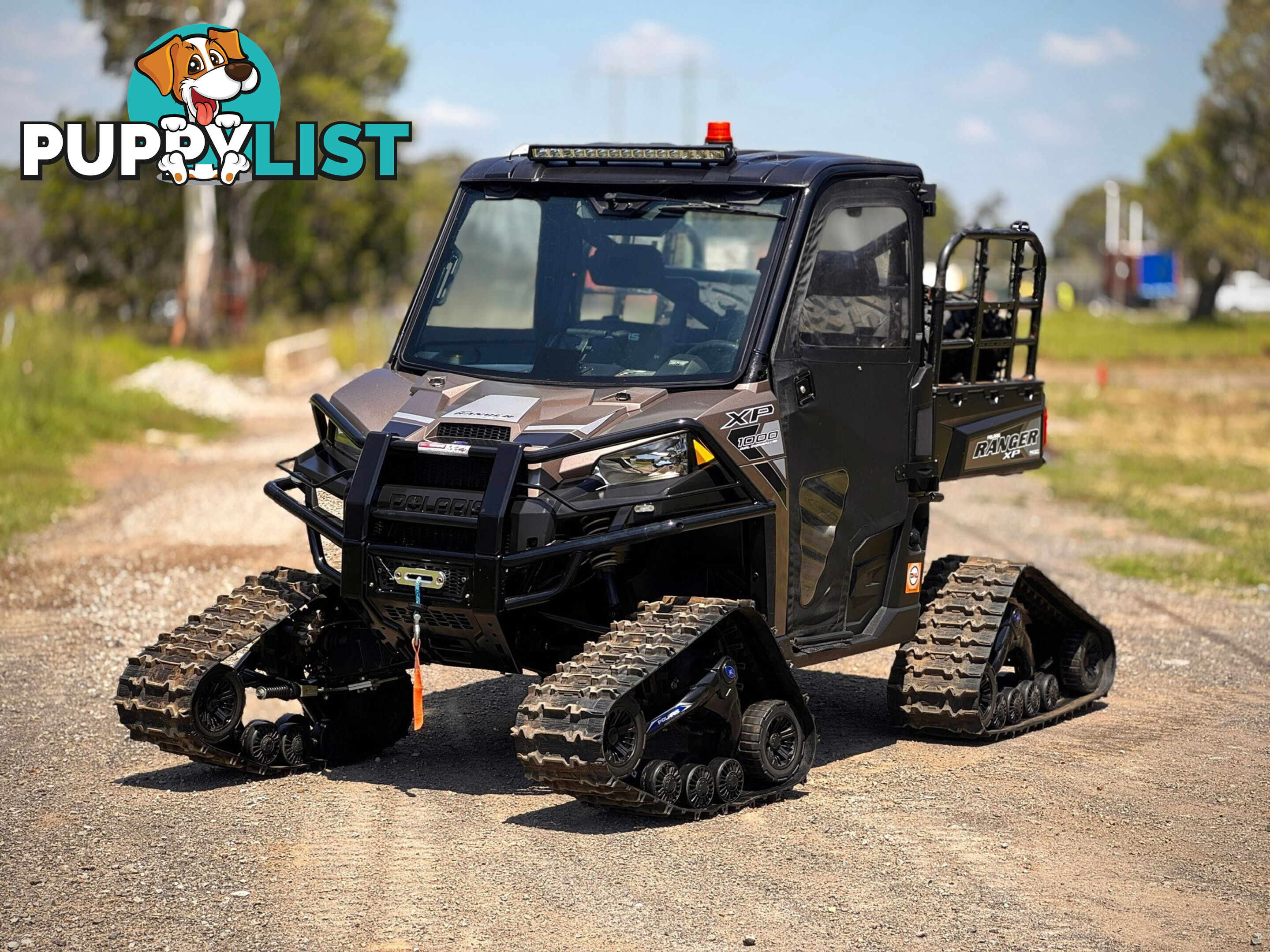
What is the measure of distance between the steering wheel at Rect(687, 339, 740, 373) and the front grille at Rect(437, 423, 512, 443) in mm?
1038

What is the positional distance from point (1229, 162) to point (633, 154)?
62.5 metres

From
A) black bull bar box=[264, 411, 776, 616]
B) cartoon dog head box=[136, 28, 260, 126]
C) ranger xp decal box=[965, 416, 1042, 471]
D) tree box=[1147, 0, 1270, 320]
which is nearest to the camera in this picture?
black bull bar box=[264, 411, 776, 616]

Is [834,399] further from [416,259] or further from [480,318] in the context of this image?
[416,259]

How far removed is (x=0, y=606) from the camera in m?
12.4

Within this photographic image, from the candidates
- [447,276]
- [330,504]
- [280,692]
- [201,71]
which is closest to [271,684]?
[280,692]

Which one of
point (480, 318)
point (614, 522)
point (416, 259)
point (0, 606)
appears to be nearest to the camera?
point (614, 522)

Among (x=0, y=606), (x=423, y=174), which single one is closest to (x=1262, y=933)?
(x=0, y=606)

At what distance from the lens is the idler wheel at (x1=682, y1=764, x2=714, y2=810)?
6.93 m

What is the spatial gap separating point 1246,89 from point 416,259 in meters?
38.1

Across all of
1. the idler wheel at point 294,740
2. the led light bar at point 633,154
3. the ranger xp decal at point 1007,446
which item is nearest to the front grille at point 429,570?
the idler wheel at point 294,740

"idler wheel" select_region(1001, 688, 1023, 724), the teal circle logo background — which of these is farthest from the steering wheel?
the teal circle logo background

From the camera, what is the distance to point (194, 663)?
7242 millimetres

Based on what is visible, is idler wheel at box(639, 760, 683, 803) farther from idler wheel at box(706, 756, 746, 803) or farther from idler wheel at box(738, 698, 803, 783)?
idler wheel at box(738, 698, 803, 783)

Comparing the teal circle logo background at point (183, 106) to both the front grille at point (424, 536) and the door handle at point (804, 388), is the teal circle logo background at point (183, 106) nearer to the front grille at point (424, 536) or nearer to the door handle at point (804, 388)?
the door handle at point (804, 388)
